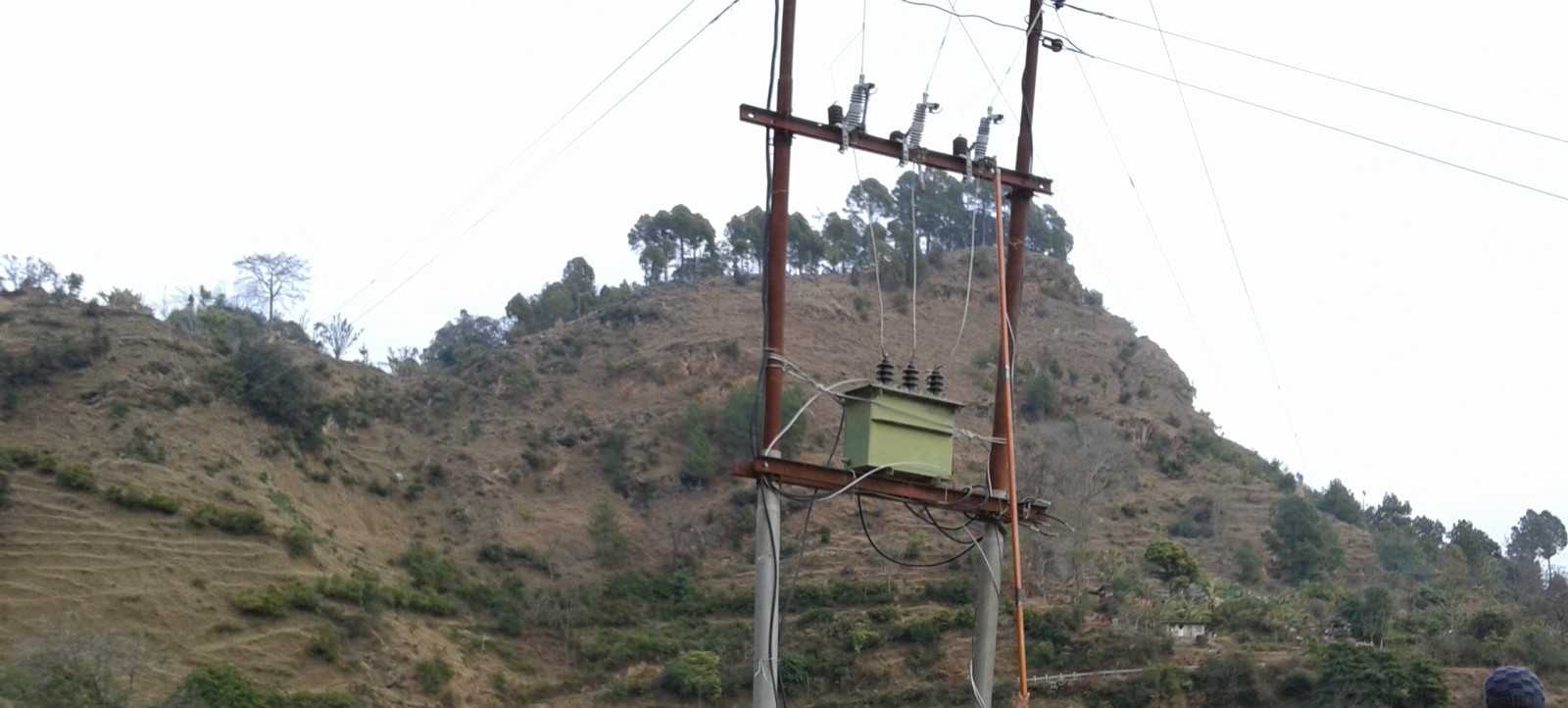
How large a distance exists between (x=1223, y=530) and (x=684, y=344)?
26288 millimetres

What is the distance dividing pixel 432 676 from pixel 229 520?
26.7 ft

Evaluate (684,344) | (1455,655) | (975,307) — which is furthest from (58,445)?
(975,307)

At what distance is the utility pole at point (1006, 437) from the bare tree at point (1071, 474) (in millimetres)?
28271

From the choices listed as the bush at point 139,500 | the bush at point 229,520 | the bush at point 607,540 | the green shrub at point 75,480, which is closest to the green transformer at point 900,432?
the bush at point 229,520

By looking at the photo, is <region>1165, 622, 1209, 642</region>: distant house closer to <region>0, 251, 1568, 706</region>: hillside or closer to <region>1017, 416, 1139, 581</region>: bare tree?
<region>0, 251, 1568, 706</region>: hillside

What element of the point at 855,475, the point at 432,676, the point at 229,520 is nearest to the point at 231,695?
the point at 432,676

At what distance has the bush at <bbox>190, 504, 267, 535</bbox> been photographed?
41312 mm

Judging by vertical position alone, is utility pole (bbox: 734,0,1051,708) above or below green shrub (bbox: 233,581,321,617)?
above

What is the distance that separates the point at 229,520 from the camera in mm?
41812

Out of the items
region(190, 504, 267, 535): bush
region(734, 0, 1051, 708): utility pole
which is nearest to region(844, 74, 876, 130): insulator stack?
region(734, 0, 1051, 708): utility pole

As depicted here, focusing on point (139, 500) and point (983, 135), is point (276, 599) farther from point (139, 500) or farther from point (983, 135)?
point (983, 135)

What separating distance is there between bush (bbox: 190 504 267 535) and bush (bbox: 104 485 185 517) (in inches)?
27.2

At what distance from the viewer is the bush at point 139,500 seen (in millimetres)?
40688

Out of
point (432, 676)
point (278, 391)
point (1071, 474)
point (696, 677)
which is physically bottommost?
point (432, 676)
